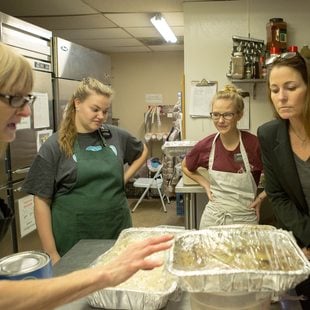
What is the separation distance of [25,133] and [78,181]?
99 cm

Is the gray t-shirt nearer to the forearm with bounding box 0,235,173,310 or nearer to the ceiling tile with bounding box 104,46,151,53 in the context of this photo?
the forearm with bounding box 0,235,173,310

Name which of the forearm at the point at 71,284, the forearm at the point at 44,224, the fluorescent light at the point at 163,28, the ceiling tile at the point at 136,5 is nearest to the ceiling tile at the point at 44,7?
the ceiling tile at the point at 136,5

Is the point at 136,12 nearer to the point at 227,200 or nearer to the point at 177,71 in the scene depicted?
the point at 227,200

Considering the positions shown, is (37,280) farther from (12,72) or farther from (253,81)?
(253,81)

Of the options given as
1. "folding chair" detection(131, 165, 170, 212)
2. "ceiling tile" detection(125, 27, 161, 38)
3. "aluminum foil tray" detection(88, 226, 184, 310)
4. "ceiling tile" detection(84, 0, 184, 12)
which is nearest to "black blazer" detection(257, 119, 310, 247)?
"aluminum foil tray" detection(88, 226, 184, 310)

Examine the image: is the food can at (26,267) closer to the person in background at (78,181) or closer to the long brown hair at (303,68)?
the person in background at (78,181)

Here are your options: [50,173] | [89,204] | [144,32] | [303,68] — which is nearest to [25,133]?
[50,173]

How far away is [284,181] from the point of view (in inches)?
59.0

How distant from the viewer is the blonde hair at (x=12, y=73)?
82 cm

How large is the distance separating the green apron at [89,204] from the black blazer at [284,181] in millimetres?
738

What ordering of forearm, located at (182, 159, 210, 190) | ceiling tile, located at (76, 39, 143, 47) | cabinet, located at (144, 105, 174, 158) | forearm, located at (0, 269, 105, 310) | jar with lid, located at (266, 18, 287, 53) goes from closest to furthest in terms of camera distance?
forearm, located at (0, 269, 105, 310) < forearm, located at (182, 159, 210, 190) < jar with lid, located at (266, 18, 287, 53) < ceiling tile, located at (76, 39, 143, 47) < cabinet, located at (144, 105, 174, 158)

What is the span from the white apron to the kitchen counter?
0.79 metres

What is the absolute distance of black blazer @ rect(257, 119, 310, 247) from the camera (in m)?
1.45

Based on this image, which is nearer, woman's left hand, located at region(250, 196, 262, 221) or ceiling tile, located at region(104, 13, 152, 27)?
woman's left hand, located at region(250, 196, 262, 221)
